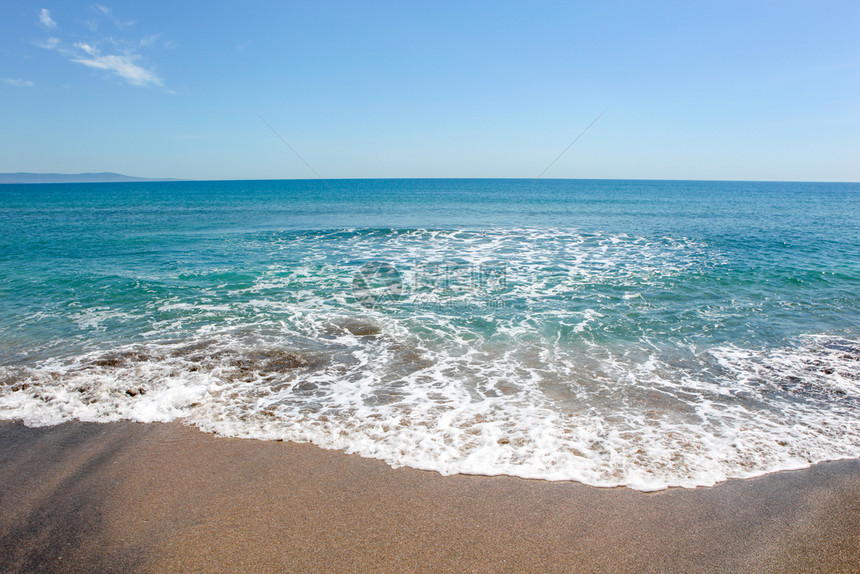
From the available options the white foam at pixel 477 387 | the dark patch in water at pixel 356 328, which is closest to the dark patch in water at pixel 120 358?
the white foam at pixel 477 387

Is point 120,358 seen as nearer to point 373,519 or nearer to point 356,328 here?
point 356,328

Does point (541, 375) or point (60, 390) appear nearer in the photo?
point (60, 390)

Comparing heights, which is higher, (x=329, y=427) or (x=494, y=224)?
(x=494, y=224)

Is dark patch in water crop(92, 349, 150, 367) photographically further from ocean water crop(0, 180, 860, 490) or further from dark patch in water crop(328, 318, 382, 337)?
dark patch in water crop(328, 318, 382, 337)

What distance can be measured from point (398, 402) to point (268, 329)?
520cm

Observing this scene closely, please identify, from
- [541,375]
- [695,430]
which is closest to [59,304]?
[541,375]

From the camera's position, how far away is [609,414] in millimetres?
7145

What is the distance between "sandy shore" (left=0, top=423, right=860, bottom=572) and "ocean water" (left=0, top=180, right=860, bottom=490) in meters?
0.44

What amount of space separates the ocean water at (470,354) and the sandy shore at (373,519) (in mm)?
442

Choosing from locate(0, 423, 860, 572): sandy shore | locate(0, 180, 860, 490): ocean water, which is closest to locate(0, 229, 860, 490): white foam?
locate(0, 180, 860, 490): ocean water

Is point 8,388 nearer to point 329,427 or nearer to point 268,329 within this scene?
point 268,329

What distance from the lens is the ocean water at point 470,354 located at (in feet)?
21.1

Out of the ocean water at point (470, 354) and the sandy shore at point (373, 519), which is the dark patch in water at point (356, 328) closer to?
the ocean water at point (470, 354)

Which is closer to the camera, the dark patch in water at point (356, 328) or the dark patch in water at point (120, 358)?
the dark patch in water at point (120, 358)
